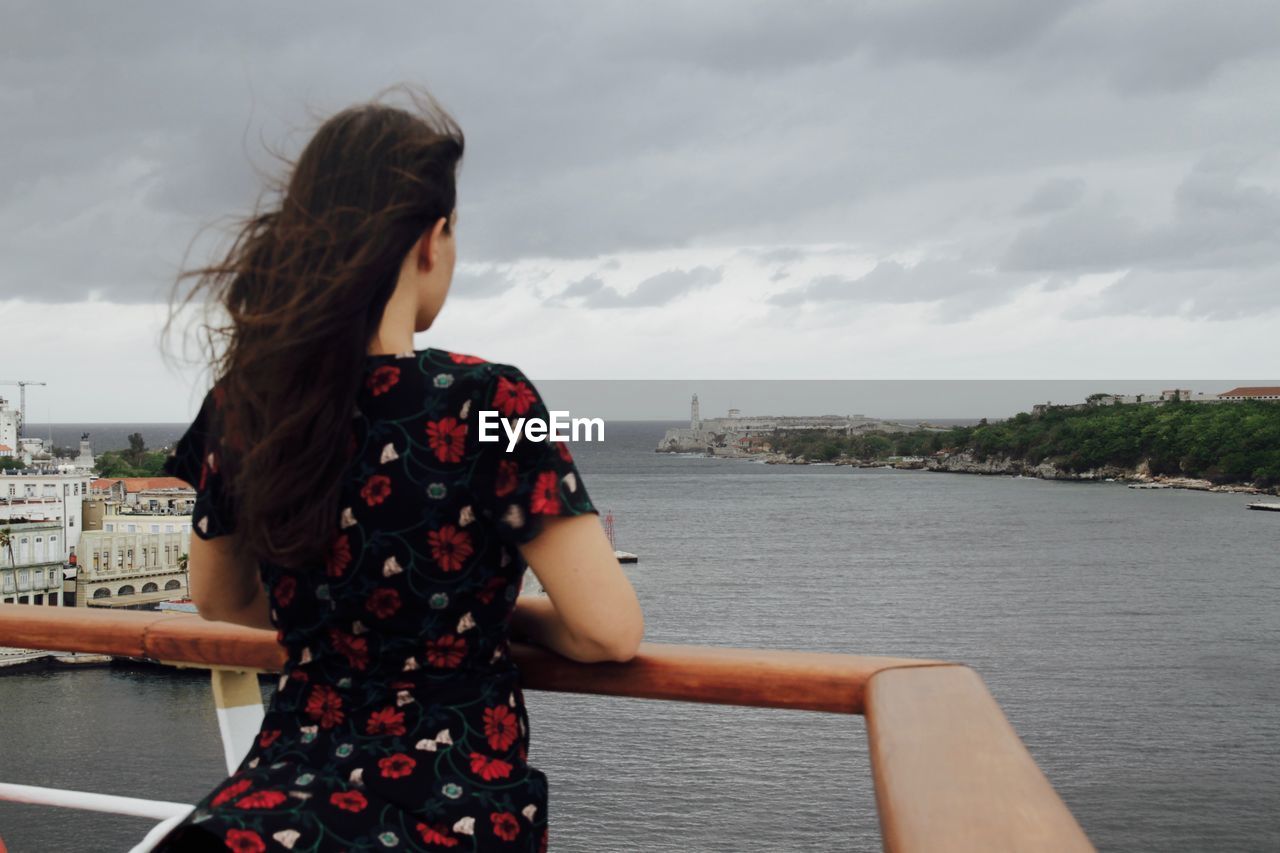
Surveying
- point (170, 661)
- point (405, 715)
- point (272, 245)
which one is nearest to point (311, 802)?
point (405, 715)

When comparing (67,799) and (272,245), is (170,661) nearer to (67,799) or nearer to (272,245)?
(67,799)

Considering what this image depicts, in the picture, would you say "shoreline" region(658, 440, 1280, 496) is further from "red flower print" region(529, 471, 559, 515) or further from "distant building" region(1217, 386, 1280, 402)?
"red flower print" region(529, 471, 559, 515)

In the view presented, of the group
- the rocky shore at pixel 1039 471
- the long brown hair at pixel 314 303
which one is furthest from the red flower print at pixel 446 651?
the rocky shore at pixel 1039 471

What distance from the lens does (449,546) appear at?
0.85 m

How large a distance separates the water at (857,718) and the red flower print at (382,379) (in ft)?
52.5

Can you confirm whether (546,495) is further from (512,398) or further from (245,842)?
(245,842)

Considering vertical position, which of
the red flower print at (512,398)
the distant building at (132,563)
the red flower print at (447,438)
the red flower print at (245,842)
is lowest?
the distant building at (132,563)

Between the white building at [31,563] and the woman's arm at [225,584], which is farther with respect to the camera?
the white building at [31,563]

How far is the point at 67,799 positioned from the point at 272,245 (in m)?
0.72

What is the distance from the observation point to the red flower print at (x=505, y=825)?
0.82m

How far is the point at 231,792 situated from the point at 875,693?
0.52 metres

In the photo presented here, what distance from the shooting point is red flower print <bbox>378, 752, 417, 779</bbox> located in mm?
817

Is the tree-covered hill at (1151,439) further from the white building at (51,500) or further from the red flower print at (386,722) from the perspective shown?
the red flower print at (386,722)

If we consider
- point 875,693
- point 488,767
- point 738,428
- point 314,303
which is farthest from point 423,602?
point 738,428
